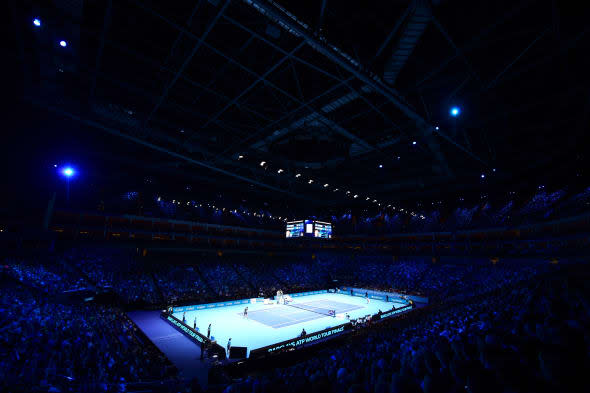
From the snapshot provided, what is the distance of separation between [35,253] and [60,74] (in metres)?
15.6

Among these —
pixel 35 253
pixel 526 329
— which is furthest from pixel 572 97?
pixel 35 253

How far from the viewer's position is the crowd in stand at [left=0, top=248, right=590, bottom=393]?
8.93ft

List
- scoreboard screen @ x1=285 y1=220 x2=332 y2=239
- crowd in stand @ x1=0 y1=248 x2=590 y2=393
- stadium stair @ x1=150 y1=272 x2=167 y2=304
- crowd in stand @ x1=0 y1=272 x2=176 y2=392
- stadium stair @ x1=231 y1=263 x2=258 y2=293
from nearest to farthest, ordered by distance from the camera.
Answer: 1. crowd in stand @ x1=0 y1=248 x2=590 y2=393
2. crowd in stand @ x1=0 y1=272 x2=176 y2=392
3. stadium stair @ x1=150 y1=272 x2=167 y2=304
4. scoreboard screen @ x1=285 y1=220 x2=332 y2=239
5. stadium stair @ x1=231 y1=263 x2=258 y2=293

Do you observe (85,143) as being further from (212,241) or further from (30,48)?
(212,241)

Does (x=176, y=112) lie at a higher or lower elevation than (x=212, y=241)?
higher

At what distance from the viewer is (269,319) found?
20.0m

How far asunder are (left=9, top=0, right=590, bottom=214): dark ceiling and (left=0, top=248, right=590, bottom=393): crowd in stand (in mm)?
8528

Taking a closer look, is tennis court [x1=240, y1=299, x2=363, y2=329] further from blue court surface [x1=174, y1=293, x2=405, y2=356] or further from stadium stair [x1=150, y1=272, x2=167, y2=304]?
stadium stair [x1=150, y1=272, x2=167, y2=304]

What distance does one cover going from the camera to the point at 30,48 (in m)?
10.2

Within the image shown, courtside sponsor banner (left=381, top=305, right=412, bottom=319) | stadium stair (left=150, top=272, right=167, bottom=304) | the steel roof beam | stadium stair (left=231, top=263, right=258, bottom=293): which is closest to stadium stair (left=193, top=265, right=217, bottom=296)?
stadium stair (left=231, top=263, right=258, bottom=293)

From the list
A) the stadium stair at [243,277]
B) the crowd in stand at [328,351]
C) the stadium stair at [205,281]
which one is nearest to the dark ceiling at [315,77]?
the crowd in stand at [328,351]

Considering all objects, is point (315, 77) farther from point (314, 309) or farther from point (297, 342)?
point (314, 309)

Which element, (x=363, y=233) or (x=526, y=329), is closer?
(x=526, y=329)

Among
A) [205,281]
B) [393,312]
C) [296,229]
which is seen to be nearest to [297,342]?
[393,312]
